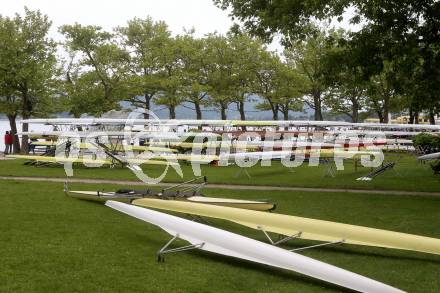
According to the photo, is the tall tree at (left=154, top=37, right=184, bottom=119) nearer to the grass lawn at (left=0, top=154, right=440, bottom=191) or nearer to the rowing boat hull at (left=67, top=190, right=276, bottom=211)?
the grass lawn at (left=0, top=154, right=440, bottom=191)

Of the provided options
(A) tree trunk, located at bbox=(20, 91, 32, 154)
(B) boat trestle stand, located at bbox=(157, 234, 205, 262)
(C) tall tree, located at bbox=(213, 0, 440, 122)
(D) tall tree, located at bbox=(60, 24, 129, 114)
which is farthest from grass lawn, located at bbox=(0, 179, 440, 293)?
(D) tall tree, located at bbox=(60, 24, 129, 114)

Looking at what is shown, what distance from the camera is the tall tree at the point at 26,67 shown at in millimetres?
33875

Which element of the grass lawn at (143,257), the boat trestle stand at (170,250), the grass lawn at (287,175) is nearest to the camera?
the grass lawn at (143,257)

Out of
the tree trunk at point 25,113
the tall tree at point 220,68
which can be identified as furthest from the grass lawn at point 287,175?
the tall tree at point 220,68

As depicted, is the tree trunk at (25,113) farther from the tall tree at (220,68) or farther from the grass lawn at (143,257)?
the grass lawn at (143,257)

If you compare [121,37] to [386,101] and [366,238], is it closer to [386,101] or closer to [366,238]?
[386,101]

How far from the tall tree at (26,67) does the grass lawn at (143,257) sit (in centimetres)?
2228

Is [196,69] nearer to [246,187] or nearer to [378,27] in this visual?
[246,187]

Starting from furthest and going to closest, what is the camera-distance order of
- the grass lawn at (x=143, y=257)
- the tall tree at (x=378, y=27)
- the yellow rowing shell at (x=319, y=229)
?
the tall tree at (x=378, y=27) → the yellow rowing shell at (x=319, y=229) → the grass lawn at (x=143, y=257)

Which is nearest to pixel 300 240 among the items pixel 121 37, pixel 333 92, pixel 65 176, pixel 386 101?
pixel 65 176

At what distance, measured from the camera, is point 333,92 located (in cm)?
5238

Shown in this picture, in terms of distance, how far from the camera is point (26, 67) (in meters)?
34.0

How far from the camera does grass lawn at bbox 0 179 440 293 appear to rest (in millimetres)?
7316

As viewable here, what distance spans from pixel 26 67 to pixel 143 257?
2842 centimetres
